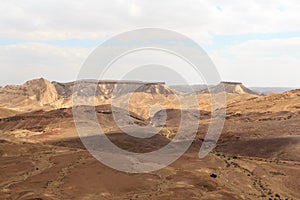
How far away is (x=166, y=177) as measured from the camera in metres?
47.3

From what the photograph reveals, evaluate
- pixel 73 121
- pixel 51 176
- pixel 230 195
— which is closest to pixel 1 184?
pixel 51 176

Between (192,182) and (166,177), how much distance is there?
3.99 meters

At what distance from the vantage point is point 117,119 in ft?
496

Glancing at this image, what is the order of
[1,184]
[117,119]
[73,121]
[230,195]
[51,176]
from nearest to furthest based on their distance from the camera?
[230,195] → [1,184] → [51,176] → [73,121] → [117,119]

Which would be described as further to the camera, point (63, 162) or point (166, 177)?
point (63, 162)

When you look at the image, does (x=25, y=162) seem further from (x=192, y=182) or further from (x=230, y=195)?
(x=230, y=195)

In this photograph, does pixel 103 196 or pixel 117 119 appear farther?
pixel 117 119

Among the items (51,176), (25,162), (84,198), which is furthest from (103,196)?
(25,162)

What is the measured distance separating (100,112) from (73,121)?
19279 mm

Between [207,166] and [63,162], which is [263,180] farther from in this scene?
[63,162]

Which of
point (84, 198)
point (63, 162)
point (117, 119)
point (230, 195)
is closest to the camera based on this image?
point (84, 198)

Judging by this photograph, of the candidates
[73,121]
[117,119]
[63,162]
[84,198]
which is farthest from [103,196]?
[117,119]

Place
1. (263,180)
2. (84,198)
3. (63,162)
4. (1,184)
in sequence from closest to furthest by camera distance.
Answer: (84,198) < (1,184) < (263,180) < (63,162)

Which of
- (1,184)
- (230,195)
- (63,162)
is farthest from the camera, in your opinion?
(63,162)
